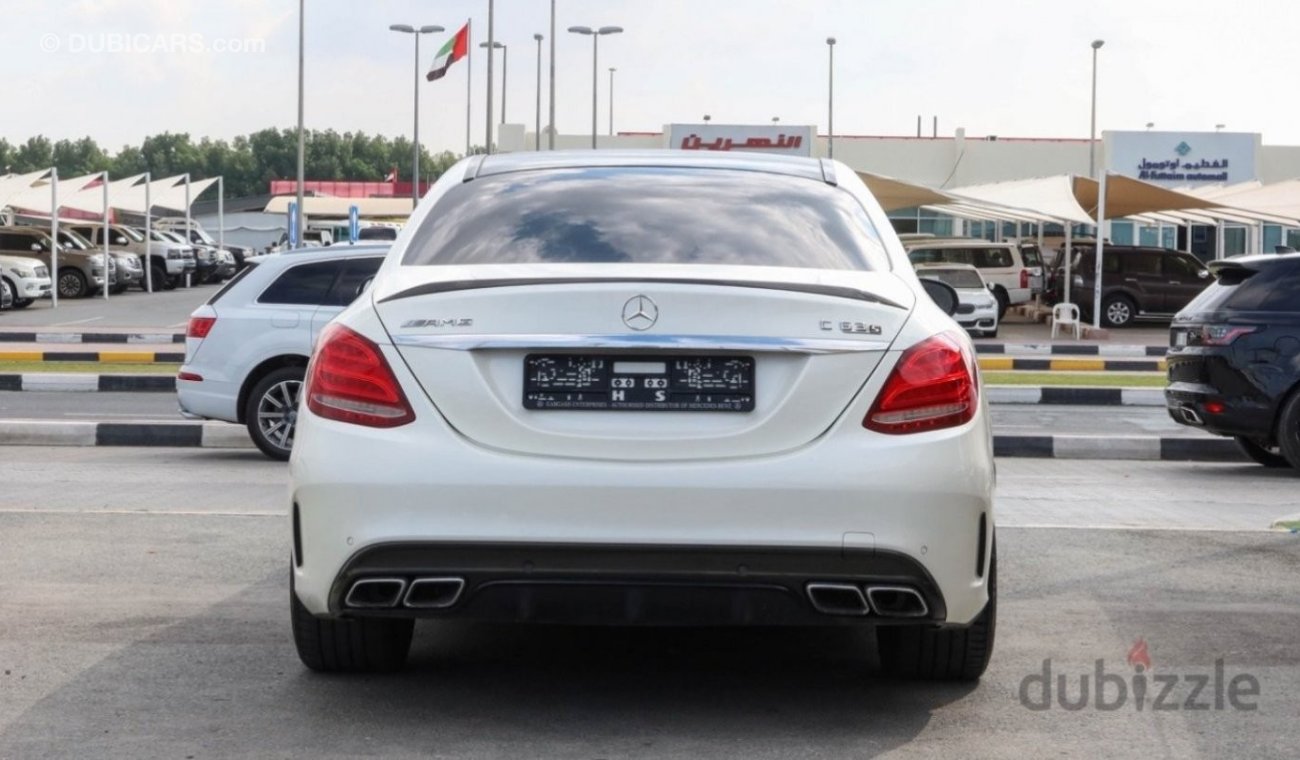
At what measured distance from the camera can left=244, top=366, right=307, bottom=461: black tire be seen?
12.1 meters

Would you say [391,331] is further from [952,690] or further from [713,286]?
[952,690]

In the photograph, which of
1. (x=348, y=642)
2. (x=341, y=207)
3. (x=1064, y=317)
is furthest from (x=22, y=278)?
(x=341, y=207)

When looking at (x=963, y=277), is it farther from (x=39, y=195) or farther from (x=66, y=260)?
(x=39, y=195)

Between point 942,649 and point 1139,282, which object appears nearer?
point 942,649

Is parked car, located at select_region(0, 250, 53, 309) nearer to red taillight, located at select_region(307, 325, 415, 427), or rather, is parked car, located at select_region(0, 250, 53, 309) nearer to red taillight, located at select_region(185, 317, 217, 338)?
red taillight, located at select_region(185, 317, 217, 338)

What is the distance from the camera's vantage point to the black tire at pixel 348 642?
18.0ft

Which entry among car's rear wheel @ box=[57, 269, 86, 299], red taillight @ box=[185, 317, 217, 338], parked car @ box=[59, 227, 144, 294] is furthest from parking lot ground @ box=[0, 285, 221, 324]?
red taillight @ box=[185, 317, 217, 338]

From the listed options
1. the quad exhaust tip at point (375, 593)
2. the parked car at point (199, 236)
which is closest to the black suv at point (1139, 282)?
the parked car at point (199, 236)

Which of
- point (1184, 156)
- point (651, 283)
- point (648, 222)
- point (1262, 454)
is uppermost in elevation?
point (1184, 156)

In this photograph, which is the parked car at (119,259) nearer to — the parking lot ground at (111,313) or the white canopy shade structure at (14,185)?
the parking lot ground at (111,313)

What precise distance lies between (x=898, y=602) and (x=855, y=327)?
27.3 inches

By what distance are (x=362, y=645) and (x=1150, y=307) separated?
3380 centimetres

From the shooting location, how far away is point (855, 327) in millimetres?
4836
